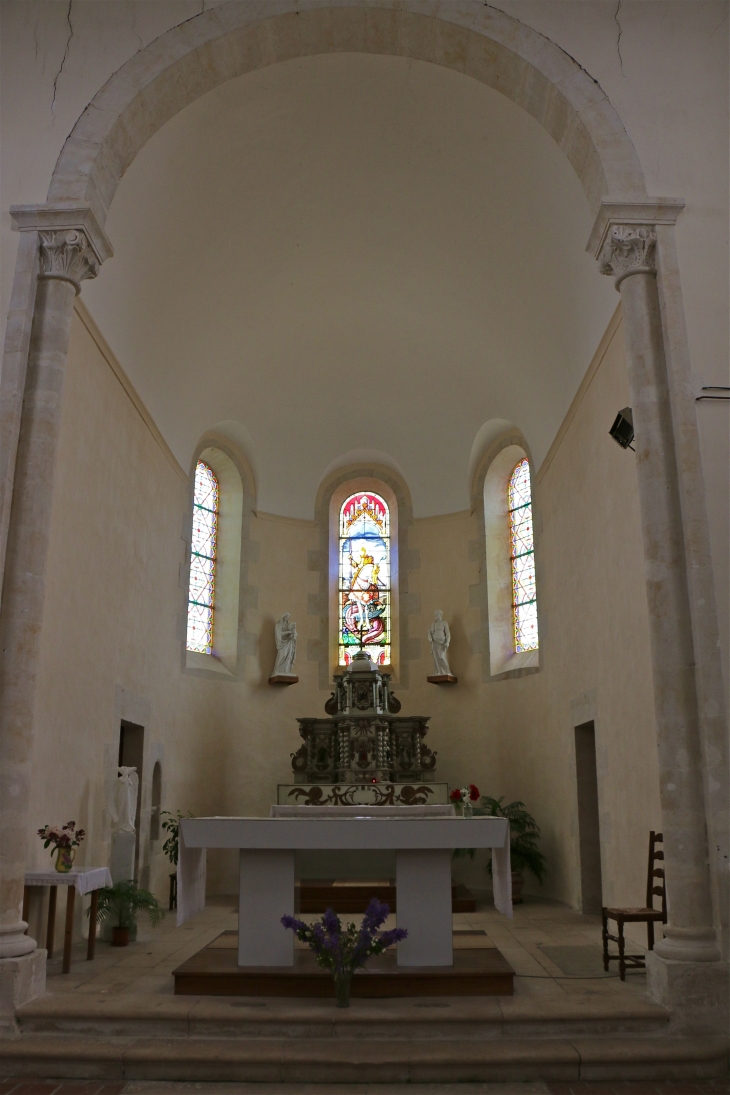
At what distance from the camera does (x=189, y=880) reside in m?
6.78

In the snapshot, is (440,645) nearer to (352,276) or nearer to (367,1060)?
(352,276)

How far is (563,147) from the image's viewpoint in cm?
810

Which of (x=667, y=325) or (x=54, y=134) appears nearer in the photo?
(x=667, y=325)

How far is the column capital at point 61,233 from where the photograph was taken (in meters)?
7.26

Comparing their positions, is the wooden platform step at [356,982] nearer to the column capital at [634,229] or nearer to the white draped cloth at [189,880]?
the white draped cloth at [189,880]

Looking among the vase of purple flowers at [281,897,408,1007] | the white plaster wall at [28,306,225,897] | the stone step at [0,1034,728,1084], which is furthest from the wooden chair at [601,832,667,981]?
the white plaster wall at [28,306,225,897]

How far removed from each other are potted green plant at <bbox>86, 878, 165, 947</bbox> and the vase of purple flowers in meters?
2.80

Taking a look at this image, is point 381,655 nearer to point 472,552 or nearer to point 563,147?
point 472,552

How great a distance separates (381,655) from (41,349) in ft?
27.0

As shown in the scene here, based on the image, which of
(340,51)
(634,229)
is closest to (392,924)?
(634,229)

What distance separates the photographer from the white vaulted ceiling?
358 inches

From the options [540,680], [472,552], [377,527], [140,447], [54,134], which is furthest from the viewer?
[377,527]

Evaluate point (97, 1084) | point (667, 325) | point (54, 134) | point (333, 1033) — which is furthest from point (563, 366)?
point (97, 1084)

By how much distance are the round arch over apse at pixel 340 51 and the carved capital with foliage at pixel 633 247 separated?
1.13 ft
